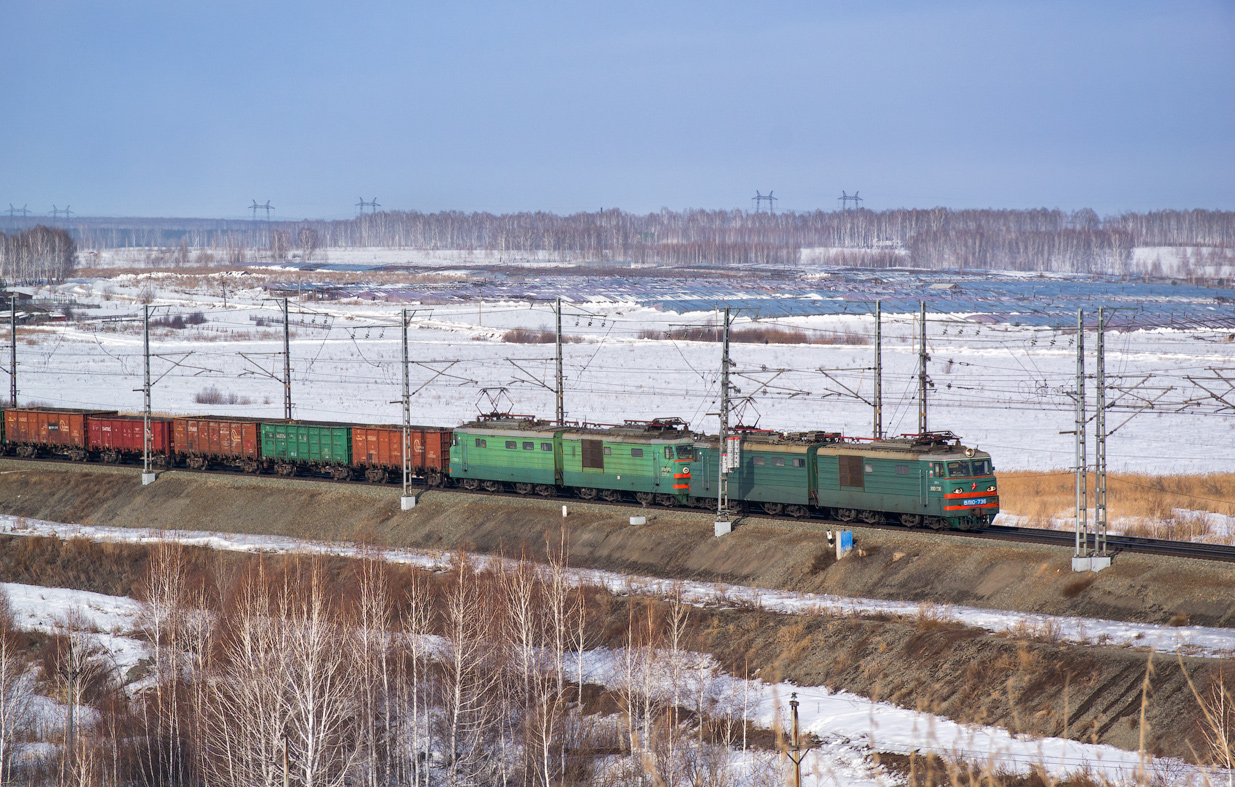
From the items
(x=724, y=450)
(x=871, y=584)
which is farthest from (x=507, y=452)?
(x=871, y=584)

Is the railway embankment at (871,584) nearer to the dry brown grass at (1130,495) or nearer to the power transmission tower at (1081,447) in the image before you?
the power transmission tower at (1081,447)

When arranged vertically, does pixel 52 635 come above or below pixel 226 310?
below

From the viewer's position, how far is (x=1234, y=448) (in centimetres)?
6706

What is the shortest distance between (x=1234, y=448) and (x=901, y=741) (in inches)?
1968

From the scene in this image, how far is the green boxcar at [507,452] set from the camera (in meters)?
48.6

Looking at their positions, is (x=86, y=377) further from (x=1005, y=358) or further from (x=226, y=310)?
(x=1005, y=358)

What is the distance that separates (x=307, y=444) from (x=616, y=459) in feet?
61.6

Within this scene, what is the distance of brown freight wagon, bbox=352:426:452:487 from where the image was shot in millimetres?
53188

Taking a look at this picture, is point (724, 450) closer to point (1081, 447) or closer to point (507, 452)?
point (1081, 447)

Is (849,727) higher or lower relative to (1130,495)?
lower

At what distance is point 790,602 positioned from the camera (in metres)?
35.9

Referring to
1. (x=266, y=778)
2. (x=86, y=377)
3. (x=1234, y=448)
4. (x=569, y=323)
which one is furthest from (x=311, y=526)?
(x=569, y=323)

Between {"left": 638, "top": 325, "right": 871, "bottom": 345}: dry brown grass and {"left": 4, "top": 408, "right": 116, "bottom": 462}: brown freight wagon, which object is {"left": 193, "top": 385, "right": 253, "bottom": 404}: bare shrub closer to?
{"left": 4, "top": 408, "right": 116, "bottom": 462}: brown freight wagon

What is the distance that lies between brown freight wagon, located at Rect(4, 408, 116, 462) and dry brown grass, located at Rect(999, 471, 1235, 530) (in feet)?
164
